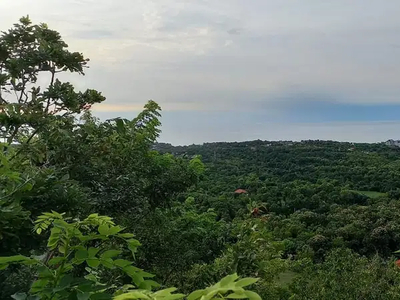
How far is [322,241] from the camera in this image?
22.2 metres

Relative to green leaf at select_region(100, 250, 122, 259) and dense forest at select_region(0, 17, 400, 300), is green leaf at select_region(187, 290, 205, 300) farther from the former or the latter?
green leaf at select_region(100, 250, 122, 259)

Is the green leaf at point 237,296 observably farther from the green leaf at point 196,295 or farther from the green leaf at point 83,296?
the green leaf at point 83,296

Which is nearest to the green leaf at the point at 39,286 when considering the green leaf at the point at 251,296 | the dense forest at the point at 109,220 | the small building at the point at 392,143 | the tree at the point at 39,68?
the dense forest at the point at 109,220

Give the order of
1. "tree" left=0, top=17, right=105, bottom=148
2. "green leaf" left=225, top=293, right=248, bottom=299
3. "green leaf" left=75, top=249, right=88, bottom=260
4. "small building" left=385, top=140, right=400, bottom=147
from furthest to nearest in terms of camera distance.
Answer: "small building" left=385, top=140, right=400, bottom=147
"tree" left=0, top=17, right=105, bottom=148
"green leaf" left=75, top=249, right=88, bottom=260
"green leaf" left=225, top=293, right=248, bottom=299

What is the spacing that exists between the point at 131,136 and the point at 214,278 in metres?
2.16

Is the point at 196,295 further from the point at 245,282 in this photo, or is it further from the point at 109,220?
the point at 109,220

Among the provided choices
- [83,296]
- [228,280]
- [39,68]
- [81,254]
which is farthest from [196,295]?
[39,68]

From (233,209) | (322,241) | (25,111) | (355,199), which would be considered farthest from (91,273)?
(355,199)

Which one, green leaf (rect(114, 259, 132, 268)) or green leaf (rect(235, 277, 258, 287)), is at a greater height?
green leaf (rect(235, 277, 258, 287))

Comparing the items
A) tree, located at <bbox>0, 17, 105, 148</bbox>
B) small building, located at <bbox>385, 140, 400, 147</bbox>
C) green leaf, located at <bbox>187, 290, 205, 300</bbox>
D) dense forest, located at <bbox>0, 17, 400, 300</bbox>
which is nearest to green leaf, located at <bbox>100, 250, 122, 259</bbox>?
dense forest, located at <bbox>0, 17, 400, 300</bbox>

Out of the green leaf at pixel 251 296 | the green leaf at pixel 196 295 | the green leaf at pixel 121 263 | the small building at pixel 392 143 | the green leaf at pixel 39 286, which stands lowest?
the green leaf at pixel 39 286

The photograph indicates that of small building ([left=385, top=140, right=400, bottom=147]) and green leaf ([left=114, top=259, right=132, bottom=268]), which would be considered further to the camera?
small building ([left=385, top=140, right=400, bottom=147])

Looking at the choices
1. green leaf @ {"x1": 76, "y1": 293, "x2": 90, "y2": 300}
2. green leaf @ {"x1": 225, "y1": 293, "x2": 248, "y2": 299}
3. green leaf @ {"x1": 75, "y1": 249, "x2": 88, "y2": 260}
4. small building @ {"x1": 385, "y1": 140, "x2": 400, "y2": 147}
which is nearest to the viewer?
green leaf @ {"x1": 225, "y1": 293, "x2": 248, "y2": 299}

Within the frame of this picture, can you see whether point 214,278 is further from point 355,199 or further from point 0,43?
point 355,199
